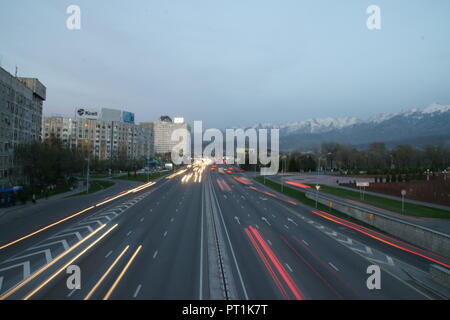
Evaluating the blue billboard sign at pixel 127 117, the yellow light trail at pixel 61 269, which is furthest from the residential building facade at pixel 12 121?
the blue billboard sign at pixel 127 117

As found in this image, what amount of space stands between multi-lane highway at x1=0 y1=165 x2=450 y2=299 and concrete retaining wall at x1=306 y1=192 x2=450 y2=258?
3.64 ft

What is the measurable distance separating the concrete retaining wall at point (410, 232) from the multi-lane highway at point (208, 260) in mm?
1111

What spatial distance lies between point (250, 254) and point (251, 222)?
35.4ft

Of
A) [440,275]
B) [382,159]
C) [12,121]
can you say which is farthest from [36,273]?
[382,159]

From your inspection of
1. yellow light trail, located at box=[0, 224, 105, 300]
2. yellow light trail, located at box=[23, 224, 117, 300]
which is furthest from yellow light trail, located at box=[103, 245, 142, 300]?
yellow light trail, located at box=[0, 224, 105, 300]

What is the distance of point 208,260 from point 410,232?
61.1 feet

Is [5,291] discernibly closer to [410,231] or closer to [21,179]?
[410,231]

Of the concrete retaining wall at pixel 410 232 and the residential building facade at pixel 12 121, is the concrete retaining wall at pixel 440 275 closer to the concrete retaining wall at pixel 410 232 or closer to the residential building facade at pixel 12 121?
the concrete retaining wall at pixel 410 232

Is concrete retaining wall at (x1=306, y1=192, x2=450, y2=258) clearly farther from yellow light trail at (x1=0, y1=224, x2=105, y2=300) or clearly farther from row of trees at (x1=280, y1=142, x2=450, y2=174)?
row of trees at (x1=280, y1=142, x2=450, y2=174)

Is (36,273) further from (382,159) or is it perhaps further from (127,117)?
(127,117)

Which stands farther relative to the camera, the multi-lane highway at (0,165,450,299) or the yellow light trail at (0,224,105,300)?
the multi-lane highway at (0,165,450,299)

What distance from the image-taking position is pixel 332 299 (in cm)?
1337

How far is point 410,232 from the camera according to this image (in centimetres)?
2406

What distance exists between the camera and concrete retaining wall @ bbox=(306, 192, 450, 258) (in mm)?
20578
